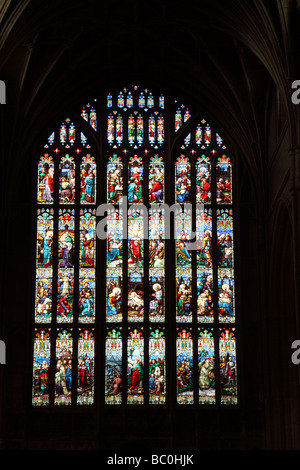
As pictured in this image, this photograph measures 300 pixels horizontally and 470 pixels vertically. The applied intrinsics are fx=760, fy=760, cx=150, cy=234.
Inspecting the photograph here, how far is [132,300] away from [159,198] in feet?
9.86

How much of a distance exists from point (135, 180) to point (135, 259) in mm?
2314

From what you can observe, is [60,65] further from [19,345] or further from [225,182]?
[19,345]

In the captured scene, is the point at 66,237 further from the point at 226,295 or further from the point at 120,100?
the point at 226,295

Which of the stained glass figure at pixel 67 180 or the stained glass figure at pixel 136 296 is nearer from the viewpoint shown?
the stained glass figure at pixel 136 296

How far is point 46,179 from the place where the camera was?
2134 cm

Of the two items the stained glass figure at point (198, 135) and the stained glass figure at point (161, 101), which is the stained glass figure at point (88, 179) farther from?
the stained glass figure at point (198, 135)

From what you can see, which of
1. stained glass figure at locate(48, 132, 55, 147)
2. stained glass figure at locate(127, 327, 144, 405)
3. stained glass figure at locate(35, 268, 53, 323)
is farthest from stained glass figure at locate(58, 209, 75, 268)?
stained glass figure at locate(127, 327, 144, 405)

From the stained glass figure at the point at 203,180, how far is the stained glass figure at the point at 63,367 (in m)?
5.20

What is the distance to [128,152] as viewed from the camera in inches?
849

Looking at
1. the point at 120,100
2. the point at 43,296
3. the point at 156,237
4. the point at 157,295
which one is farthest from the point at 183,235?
the point at 120,100

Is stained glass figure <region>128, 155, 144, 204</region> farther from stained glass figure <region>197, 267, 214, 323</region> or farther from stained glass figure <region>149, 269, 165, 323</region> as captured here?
stained glass figure <region>197, 267, 214, 323</region>

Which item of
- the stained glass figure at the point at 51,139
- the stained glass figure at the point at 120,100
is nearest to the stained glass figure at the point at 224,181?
the stained glass figure at the point at 120,100

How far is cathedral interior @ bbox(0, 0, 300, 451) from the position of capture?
1892 centimetres

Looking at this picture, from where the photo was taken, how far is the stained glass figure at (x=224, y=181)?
21219mm
